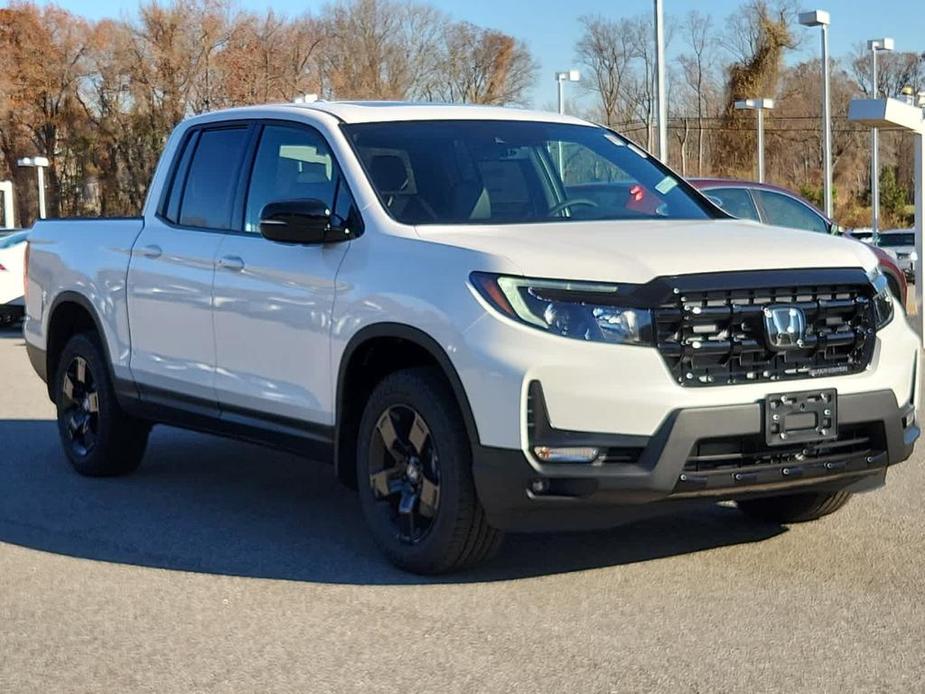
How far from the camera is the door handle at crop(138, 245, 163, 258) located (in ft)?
24.6

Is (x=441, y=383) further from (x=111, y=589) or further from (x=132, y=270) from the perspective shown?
(x=132, y=270)

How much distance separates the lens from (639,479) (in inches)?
207

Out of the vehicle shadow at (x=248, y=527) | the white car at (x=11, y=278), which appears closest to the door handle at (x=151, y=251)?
the vehicle shadow at (x=248, y=527)

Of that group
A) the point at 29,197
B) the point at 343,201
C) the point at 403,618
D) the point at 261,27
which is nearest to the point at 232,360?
the point at 343,201

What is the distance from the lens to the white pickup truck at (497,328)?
5270 mm

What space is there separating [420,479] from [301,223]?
1150 mm

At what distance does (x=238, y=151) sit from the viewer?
727 centimetres

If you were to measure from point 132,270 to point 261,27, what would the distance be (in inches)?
2321

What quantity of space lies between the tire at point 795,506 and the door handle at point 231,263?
2.40m

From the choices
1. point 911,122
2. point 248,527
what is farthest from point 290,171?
point 911,122

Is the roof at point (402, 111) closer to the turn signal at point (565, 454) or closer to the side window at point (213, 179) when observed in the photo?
the side window at point (213, 179)

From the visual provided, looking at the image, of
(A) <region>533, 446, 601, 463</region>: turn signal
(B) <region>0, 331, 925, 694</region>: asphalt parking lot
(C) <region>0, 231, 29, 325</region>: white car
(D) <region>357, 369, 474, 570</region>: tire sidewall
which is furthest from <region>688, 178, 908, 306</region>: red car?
(C) <region>0, 231, 29, 325</region>: white car

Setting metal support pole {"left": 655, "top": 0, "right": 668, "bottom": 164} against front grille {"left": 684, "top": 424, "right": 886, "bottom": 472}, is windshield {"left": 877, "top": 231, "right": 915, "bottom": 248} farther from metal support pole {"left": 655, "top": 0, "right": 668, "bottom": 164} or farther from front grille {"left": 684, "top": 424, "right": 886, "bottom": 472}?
front grille {"left": 684, "top": 424, "right": 886, "bottom": 472}

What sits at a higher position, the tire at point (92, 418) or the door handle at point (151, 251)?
the door handle at point (151, 251)
